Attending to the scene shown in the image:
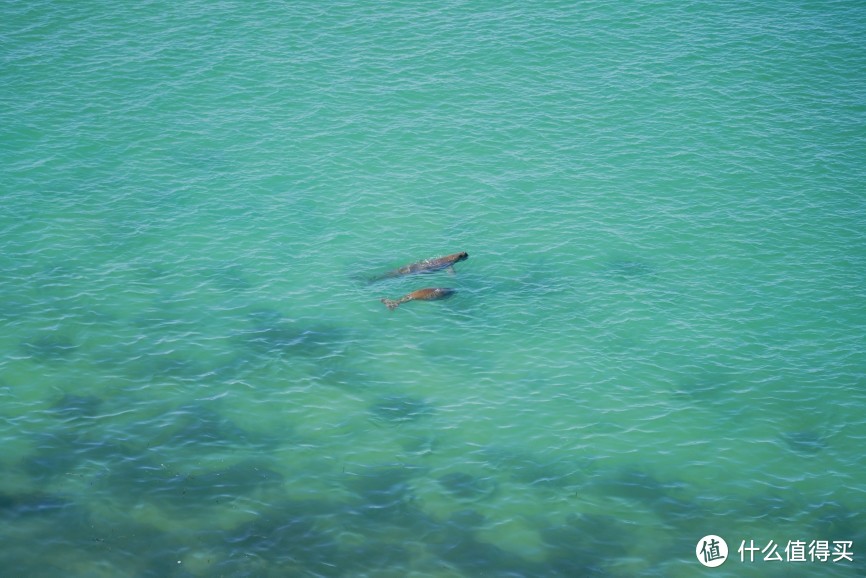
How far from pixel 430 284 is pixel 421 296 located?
134 centimetres

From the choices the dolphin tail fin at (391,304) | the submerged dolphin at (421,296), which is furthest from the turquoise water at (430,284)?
the submerged dolphin at (421,296)

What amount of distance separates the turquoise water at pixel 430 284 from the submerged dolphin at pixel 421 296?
16.2 inches

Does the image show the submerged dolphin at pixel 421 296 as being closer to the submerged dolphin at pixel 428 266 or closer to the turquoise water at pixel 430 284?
the turquoise water at pixel 430 284

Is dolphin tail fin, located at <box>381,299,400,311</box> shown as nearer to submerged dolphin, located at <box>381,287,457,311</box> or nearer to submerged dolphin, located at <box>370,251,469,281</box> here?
submerged dolphin, located at <box>381,287,457,311</box>

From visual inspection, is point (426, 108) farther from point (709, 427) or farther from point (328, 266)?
point (709, 427)

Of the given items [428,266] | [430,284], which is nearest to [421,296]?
[430,284]

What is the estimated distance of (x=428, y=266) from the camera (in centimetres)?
4094

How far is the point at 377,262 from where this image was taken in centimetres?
4244

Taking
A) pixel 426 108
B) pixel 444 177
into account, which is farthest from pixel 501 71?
pixel 444 177

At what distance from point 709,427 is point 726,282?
10446 millimetres

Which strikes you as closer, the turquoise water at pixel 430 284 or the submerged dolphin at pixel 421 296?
the turquoise water at pixel 430 284

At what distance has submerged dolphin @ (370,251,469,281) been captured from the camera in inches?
1612

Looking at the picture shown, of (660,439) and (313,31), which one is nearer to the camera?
(660,439)

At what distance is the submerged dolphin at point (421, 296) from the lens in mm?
39094
